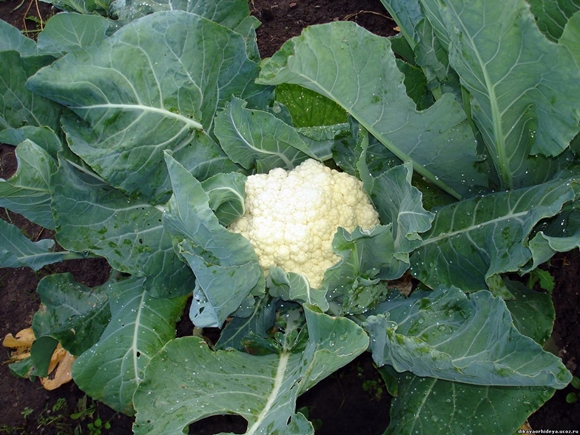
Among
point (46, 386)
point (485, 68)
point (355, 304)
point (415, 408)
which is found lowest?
point (46, 386)

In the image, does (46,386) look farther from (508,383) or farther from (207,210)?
(508,383)

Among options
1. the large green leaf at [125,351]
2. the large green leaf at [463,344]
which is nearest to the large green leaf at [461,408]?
the large green leaf at [463,344]

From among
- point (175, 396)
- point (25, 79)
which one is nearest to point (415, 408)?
point (175, 396)

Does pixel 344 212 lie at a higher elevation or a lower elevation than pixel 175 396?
higher

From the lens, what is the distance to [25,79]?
1918mm

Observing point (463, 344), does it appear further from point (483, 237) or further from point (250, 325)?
point (250, 325)

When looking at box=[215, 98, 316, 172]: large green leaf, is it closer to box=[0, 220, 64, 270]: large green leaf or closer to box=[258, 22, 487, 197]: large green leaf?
box=[258, 22, 487, 197]: large green leaf

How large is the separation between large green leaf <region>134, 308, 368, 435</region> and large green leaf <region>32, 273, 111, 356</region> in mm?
678

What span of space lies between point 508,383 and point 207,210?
0.94 m

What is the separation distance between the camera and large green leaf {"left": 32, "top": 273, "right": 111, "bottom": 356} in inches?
87.0

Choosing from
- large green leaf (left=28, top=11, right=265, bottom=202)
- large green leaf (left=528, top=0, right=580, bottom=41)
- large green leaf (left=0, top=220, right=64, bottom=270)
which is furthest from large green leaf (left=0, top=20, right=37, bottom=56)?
large green leaf (left=528, top=0, right=580, bottom=41)

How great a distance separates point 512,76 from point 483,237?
532 mm

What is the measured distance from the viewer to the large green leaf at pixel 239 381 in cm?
148

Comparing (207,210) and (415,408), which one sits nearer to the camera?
(207,210)
